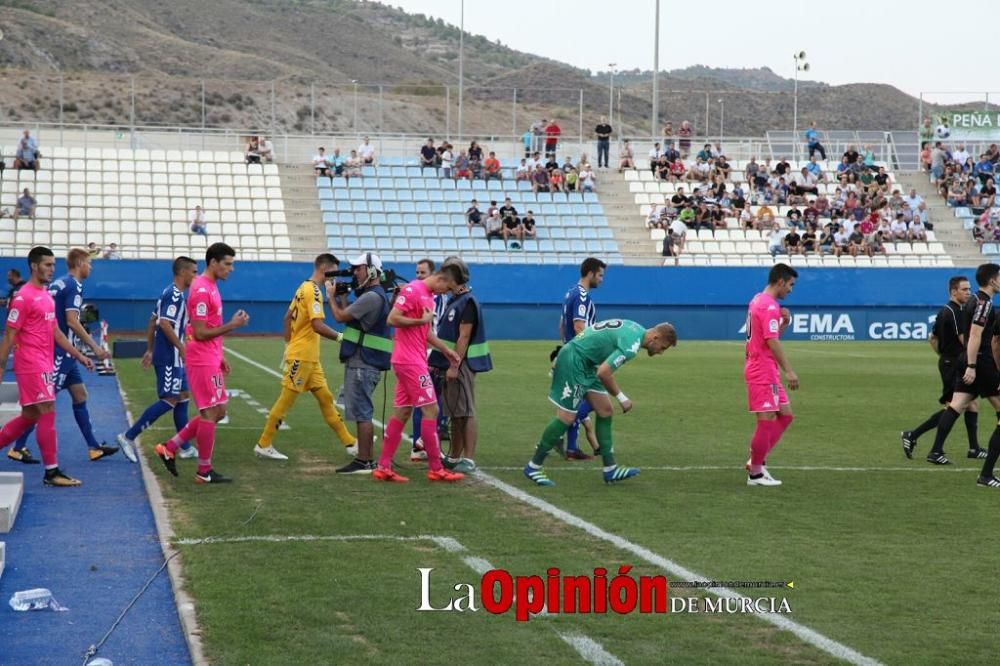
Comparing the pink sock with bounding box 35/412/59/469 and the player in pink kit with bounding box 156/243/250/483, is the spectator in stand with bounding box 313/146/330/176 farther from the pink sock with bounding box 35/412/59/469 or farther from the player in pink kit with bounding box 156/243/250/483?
the pink sock with bounding box 35/412/59/469

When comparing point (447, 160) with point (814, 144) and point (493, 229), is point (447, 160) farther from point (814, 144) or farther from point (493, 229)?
point (814, 144)

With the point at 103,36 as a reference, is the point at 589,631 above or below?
below

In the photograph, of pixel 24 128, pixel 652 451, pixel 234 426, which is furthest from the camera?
pixel 24 128

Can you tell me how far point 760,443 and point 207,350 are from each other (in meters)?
4.66

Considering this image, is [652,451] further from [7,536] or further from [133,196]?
[133,196]

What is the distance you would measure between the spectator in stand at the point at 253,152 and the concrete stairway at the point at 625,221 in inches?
450

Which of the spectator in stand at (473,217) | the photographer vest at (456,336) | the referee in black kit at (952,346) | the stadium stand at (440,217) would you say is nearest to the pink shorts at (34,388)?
the photographer vest at (456,336)

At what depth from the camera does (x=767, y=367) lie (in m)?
12.0

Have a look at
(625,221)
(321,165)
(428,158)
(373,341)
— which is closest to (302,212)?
(321,165)

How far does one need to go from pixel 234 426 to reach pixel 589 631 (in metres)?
10.2

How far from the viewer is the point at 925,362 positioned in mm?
31172

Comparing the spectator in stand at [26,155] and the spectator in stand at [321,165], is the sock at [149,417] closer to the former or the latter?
the spectator in stand at [26,155]

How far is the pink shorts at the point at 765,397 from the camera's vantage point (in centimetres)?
1193

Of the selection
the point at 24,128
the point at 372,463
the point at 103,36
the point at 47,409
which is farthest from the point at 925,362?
the point at 103,36
